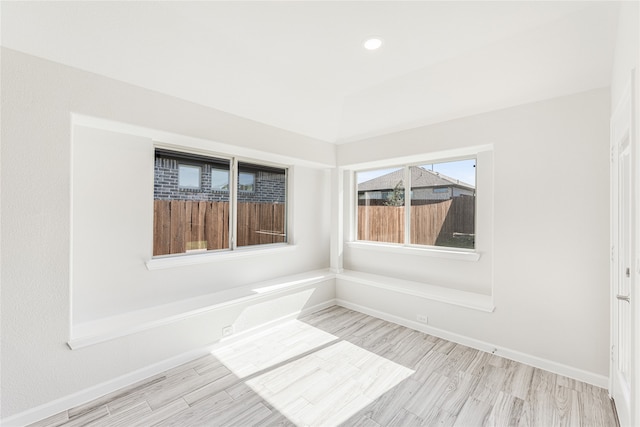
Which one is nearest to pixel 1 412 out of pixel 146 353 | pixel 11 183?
pixel 146 353

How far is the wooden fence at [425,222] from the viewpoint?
342 cm

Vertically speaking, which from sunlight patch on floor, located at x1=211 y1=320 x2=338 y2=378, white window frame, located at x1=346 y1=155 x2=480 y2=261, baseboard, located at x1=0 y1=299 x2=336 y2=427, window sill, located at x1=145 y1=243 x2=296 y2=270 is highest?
white window frame, located at x1=346 y1=155 x2=480 y2=261

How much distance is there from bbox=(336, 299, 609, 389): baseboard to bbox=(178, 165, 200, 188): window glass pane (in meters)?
2.81

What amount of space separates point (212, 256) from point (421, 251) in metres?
2.64

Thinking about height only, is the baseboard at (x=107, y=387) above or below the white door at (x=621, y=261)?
below

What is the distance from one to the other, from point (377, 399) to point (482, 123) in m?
2.81

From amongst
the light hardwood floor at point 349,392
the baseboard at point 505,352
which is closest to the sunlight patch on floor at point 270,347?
the light hardwood floor at point 349,392

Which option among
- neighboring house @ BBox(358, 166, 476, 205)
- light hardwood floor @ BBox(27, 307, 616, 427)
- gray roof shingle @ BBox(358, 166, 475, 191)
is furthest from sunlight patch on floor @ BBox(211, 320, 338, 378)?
gray roof shingle @ BBox(358, 166, 475, 191)

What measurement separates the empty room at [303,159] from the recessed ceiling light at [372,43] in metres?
0.04

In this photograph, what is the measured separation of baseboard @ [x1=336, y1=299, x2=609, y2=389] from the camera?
230 centimetres

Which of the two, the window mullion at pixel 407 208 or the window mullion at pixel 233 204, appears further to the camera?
the window mullion at pixel 407 208

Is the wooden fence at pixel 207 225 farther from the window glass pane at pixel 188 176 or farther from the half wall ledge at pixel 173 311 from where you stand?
the half wall ledge at pixel 173 311

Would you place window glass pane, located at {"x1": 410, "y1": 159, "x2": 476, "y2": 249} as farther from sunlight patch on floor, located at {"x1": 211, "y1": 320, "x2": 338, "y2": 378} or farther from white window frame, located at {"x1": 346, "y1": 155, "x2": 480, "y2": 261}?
sunlight patch on floor, located at {"x1": 211, "y1": 320, "x2": 338, "y2": 378}

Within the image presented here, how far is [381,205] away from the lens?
4285 mm
